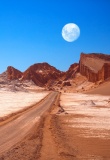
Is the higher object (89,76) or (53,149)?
(89,76)

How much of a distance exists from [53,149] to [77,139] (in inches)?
161

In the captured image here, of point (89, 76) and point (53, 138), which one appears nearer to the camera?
point (53, 138)

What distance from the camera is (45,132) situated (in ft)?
72.1

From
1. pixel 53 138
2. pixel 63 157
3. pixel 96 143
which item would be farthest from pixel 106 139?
pixel 63 157

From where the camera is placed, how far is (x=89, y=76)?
18612 cm

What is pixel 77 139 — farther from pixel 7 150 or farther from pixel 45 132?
pixel 7 150

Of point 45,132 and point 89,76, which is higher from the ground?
point 89,76

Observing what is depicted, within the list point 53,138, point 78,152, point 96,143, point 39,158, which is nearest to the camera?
point 39,158

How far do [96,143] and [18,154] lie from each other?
17.9 ft

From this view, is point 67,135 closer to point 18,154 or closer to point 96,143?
point 96,143

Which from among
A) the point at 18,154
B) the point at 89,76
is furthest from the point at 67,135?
the point at 89,76

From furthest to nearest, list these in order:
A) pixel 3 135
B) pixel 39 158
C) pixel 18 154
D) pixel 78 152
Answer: pixel 3 135 < pixel 78 152 < pixel 18 154 < pixel 39 158

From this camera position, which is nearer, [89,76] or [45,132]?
[45,132]

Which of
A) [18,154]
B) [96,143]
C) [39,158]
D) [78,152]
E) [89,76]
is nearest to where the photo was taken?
[39,158]
